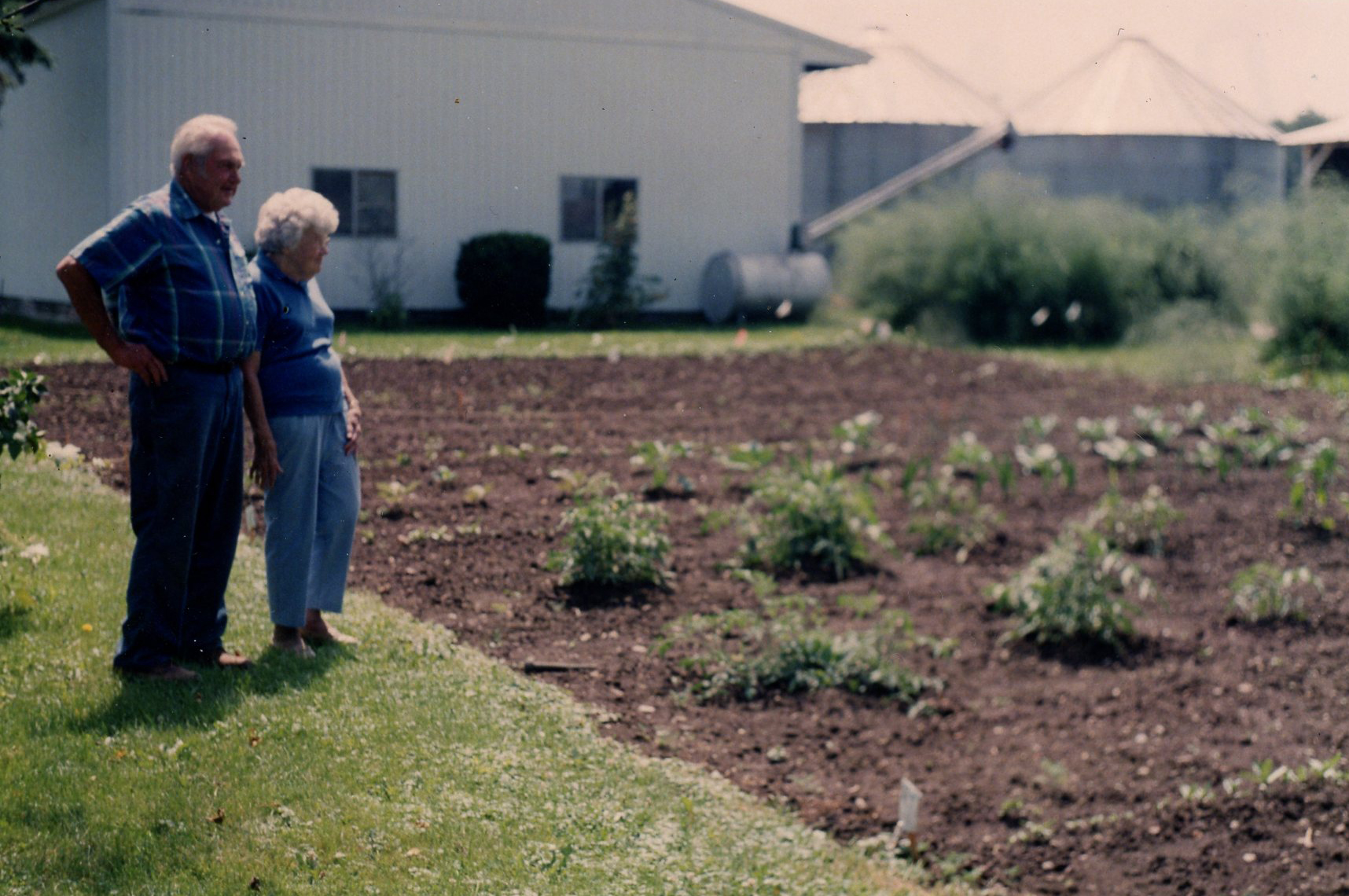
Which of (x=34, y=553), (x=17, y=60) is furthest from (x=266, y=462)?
(x=17, y=60)

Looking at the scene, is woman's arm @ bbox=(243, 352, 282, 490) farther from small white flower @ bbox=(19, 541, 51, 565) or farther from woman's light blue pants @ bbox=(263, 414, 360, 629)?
small white flower @ bbox=(19, 541, 51, 565)

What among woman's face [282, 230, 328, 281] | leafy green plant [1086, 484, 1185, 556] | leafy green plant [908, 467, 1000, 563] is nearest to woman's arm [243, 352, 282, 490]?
woman's face [282, 230, 328, 281]

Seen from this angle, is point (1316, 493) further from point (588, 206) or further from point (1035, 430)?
point (588, 206)

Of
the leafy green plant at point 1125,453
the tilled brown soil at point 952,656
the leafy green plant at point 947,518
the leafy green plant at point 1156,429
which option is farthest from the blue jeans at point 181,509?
the leafy green plant at point 1156,429

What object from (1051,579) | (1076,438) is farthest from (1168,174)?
(1051,579)

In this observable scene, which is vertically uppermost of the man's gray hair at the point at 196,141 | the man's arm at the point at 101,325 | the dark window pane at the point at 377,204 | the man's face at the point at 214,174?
the dark window pane at the point at 377,204

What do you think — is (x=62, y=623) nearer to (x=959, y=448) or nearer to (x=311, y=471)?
(x=311, y=471)

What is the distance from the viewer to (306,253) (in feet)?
15.7

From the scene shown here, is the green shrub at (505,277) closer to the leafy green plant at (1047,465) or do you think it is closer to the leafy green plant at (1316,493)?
the leafy green plant at (1047,465)

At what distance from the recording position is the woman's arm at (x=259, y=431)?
15.5 feet

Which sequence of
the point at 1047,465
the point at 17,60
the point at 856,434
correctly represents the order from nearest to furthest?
1. the point at 1047,465
2. the point at 856,434
3. the point at 17,60

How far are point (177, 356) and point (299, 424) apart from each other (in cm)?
64

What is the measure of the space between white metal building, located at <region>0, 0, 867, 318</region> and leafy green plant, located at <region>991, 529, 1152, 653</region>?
11.5 metres

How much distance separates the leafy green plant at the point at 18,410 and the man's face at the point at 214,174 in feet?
3.67
